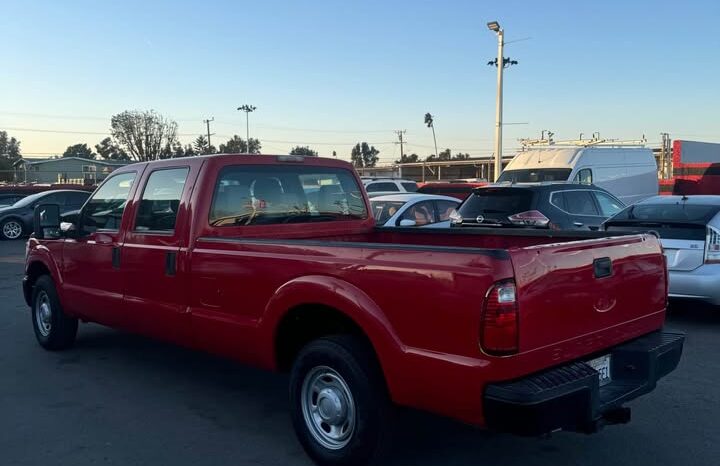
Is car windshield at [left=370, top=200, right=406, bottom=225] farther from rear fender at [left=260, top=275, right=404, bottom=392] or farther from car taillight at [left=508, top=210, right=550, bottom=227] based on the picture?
rear fender at [left=260, top=275, right=404, bottom=392]

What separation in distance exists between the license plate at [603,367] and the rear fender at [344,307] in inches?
42.7

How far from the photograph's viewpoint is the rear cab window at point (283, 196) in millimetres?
5055

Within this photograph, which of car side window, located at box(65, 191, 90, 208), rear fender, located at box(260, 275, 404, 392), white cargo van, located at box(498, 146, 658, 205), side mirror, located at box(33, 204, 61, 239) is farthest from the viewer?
car side window, located at box(65, 191, 90, 208)

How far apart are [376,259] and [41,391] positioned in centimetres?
361

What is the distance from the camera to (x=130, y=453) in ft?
13.9

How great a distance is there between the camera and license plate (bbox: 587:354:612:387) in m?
3.59

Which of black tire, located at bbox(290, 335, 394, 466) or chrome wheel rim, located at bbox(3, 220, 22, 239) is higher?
black tire, located at bbox(290, 335, 394, 466)

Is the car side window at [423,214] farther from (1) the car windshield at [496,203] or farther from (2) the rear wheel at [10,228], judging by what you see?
(2) the rear wheel at [10,228]

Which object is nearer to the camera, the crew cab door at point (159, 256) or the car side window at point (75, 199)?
the crew cab door at point (159, 256)

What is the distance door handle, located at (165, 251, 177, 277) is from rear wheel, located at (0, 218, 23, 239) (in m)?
17.6

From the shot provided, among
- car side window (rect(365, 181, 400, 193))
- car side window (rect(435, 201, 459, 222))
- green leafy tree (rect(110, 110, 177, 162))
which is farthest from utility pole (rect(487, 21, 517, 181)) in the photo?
green leafy tree (rect(110, 110, 177, 162))

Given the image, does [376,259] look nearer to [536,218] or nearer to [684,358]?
[684,358]

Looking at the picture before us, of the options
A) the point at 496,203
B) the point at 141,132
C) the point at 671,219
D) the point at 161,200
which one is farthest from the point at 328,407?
the point at 141,132

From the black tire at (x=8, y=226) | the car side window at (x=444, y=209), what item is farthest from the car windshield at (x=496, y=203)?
the black tire at (x=8, y=226)
